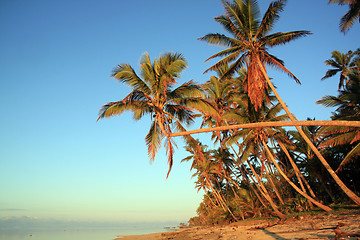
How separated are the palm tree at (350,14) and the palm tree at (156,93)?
11.3m

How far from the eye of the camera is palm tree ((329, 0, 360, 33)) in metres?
12.9

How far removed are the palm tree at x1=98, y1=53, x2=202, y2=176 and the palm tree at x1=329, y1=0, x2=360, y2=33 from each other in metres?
11.3

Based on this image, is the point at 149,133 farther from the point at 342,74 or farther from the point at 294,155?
the point at 342,74

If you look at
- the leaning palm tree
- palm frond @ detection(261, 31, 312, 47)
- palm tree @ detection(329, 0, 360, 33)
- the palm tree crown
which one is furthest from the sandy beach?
palm tree @ detection(329, 0, 360, 33)

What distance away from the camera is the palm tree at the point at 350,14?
1293 centimetres

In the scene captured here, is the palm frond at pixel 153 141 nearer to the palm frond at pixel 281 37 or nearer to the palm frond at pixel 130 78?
the palm frond at pixel 130 78

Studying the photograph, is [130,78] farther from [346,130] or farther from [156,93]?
[346,130]

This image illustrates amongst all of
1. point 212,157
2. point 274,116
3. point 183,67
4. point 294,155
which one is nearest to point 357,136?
point 274,116

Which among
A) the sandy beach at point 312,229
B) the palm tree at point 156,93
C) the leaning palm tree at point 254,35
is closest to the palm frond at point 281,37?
Answer: the leaning palm tree at point 254,35

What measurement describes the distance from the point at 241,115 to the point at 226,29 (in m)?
5.72

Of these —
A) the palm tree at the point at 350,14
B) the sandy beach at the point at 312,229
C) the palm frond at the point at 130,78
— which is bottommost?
Answer: the sandy beach at the point at 312,229

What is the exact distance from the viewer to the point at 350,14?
13.6m

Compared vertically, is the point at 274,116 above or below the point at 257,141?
above

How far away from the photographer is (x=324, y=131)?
11711mm
